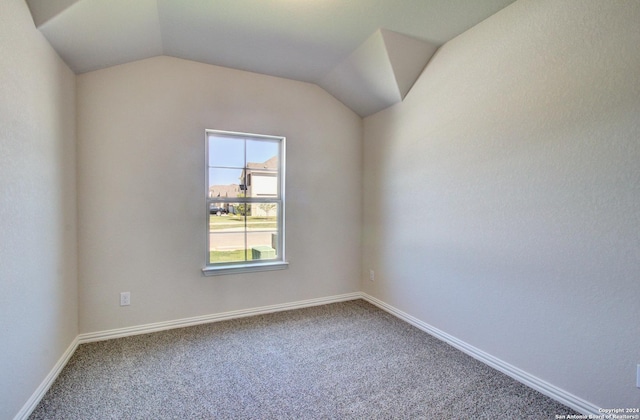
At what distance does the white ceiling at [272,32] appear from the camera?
1.95 metres

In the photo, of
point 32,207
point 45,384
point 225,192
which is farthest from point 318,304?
point 32,207

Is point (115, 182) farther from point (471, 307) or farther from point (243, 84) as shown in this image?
point (471, 307)

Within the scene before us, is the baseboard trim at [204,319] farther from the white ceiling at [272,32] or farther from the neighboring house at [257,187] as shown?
the white ceiling at [272,32]

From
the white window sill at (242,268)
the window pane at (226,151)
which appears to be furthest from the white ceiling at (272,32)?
the white window sill at (242,268)

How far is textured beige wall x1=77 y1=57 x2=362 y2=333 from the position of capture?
247cm

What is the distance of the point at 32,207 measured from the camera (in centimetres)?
172

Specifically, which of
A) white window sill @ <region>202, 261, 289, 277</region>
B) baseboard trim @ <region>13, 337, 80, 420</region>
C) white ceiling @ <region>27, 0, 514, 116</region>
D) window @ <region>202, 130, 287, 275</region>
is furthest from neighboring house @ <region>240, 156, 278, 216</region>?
baseboard trim @ <region>13, 337, 80, 420</region>

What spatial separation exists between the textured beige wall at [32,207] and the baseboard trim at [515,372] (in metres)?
2.79

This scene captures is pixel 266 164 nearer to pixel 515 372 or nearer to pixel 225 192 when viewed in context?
pixel 225 192

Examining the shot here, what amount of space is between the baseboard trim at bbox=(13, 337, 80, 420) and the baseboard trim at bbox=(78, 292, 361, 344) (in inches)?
7.0

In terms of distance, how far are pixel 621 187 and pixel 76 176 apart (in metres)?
3.63

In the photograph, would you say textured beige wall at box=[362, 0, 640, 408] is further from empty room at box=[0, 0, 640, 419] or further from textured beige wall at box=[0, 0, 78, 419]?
textured beige wall at box=[0, 0, 78, 419]

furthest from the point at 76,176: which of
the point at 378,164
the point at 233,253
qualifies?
the point at 378,164

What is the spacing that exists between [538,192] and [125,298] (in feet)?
10.8
